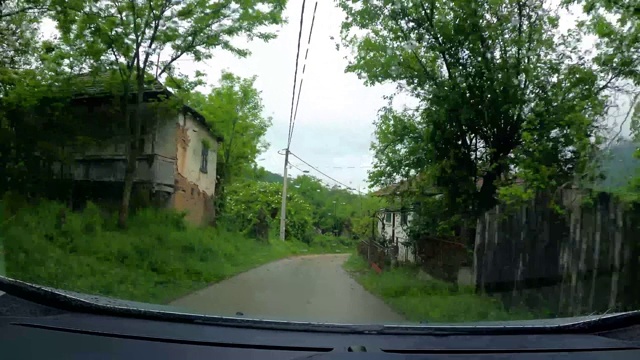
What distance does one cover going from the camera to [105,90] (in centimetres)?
593

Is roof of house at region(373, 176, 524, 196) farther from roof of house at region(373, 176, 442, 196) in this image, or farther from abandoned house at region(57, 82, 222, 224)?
abandoned house at region(57, 82, 222, 224)

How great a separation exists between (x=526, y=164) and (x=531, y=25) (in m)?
1.84

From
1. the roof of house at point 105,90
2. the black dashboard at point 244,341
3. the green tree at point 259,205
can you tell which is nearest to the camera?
the black dashboard at point 244,341

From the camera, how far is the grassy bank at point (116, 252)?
528 cm

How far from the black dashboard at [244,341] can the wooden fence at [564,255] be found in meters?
2.38

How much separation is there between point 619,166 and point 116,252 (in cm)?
497

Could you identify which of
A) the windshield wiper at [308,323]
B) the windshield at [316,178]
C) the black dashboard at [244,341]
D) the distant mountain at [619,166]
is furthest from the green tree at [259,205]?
the black dashboard at [244,341]

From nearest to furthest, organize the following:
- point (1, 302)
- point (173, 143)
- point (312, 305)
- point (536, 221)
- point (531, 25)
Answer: point (1, 302)
point (312, 305)
point (173, 143)
point (536, 221)
point (531, 25)

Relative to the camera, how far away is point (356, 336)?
2797mm

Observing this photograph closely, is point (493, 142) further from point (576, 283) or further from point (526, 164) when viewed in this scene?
point (576, 283)

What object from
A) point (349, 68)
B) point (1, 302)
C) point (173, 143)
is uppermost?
point (349, 68)

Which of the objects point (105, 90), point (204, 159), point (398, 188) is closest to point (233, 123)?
point (204, 159)

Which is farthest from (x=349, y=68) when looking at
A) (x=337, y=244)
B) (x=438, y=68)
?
(x=337, y=244)

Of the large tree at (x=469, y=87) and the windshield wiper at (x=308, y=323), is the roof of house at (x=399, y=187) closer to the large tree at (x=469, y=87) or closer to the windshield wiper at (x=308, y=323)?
the large tree at (x=469, y=87)
